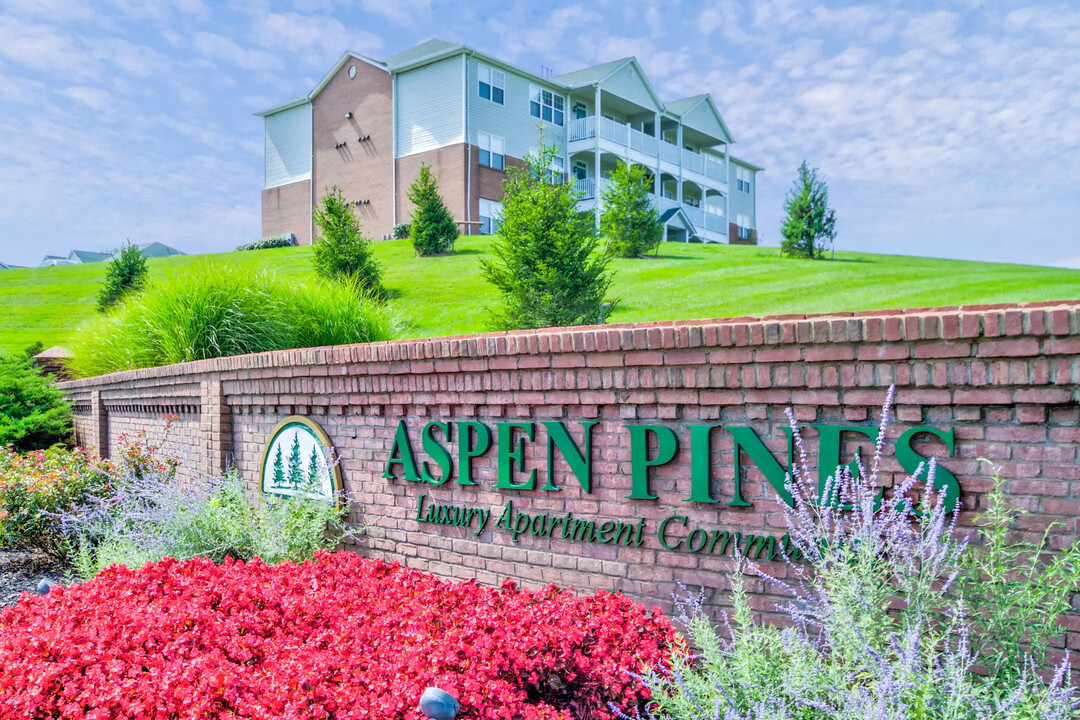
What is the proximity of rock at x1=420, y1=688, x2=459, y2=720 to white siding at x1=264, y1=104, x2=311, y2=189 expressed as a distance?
42378 mm

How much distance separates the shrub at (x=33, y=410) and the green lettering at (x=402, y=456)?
37.7ft

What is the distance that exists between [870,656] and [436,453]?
11.5ft

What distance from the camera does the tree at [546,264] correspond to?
13.3 metres

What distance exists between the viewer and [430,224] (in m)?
31.6

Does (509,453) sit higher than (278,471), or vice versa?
(509,453)

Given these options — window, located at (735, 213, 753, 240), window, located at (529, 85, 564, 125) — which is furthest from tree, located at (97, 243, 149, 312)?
window, located at (735, 213, 753, 240)

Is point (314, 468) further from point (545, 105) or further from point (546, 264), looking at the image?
point (545, 105)

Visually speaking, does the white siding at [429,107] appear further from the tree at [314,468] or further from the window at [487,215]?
the tree at [314,468]

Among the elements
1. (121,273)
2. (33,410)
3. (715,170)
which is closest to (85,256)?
(121,273)

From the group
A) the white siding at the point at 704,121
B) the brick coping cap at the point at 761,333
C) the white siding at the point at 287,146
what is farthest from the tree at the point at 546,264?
the white siding at the point at 704,121

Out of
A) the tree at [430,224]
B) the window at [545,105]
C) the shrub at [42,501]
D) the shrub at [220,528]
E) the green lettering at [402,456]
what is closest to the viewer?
the green lettering at [402,456]

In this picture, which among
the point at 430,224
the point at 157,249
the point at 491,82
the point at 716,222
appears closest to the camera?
the point at 430,224

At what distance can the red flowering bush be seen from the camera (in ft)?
10.00

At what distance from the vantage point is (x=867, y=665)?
114 inches
